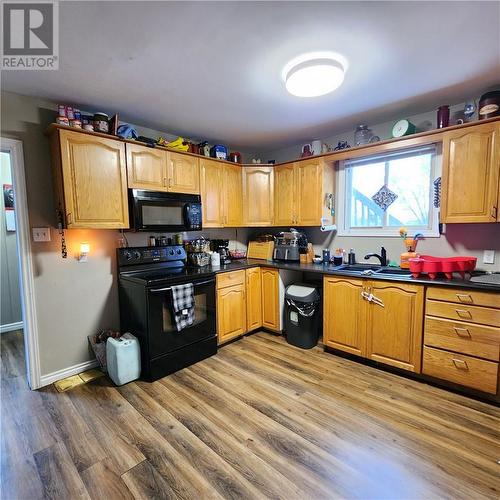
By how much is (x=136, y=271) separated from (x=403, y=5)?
111 inches

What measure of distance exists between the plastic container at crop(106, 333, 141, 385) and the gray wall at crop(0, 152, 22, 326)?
234 cm

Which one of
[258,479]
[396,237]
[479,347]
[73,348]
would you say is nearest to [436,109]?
[396,237]

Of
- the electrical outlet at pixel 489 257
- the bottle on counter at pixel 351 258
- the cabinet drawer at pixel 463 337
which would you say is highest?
the electrical outlet at pixel 489 257

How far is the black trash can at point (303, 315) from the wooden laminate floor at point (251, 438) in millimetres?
489

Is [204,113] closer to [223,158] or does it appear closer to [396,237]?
[223,158]

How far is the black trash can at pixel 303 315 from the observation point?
2904 mm

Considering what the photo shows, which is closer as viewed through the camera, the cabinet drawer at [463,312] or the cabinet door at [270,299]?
the cabinet drawer at [463,312]

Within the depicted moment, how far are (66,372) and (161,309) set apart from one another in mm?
1081

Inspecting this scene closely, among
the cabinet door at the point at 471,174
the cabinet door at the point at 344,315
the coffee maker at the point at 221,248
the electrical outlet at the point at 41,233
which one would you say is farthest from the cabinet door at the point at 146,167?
the cabinet door at the point at 471,174

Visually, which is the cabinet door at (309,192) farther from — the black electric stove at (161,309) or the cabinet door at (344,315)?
the black electric stove at (161,309)

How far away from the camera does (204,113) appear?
256 centimetres

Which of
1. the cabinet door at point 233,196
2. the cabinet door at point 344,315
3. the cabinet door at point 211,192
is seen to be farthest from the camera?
the cabinet door at point 233,196

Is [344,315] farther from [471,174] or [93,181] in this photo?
[93,181]

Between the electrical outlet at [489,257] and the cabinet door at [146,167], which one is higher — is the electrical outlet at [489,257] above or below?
below
